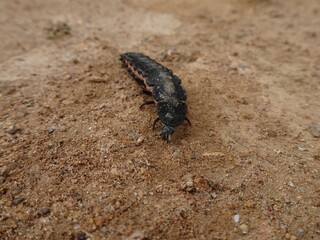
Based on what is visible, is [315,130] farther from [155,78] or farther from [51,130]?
[51,130]

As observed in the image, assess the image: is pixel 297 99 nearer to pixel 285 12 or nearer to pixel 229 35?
pixel 229 35

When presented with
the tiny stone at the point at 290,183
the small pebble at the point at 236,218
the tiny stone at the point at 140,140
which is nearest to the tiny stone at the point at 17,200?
the tiny stone at the point at 140,140

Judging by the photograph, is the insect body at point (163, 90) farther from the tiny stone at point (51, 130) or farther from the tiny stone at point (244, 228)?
the tiny stone at point (244, 228)

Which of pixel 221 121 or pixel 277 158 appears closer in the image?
pixel 277 158

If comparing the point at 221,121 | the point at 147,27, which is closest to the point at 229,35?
the point at 147,27

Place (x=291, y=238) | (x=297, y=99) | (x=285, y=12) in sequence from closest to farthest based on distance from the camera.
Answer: (x=291, y=238), (x=297, y=99), (x=285, y=12)
